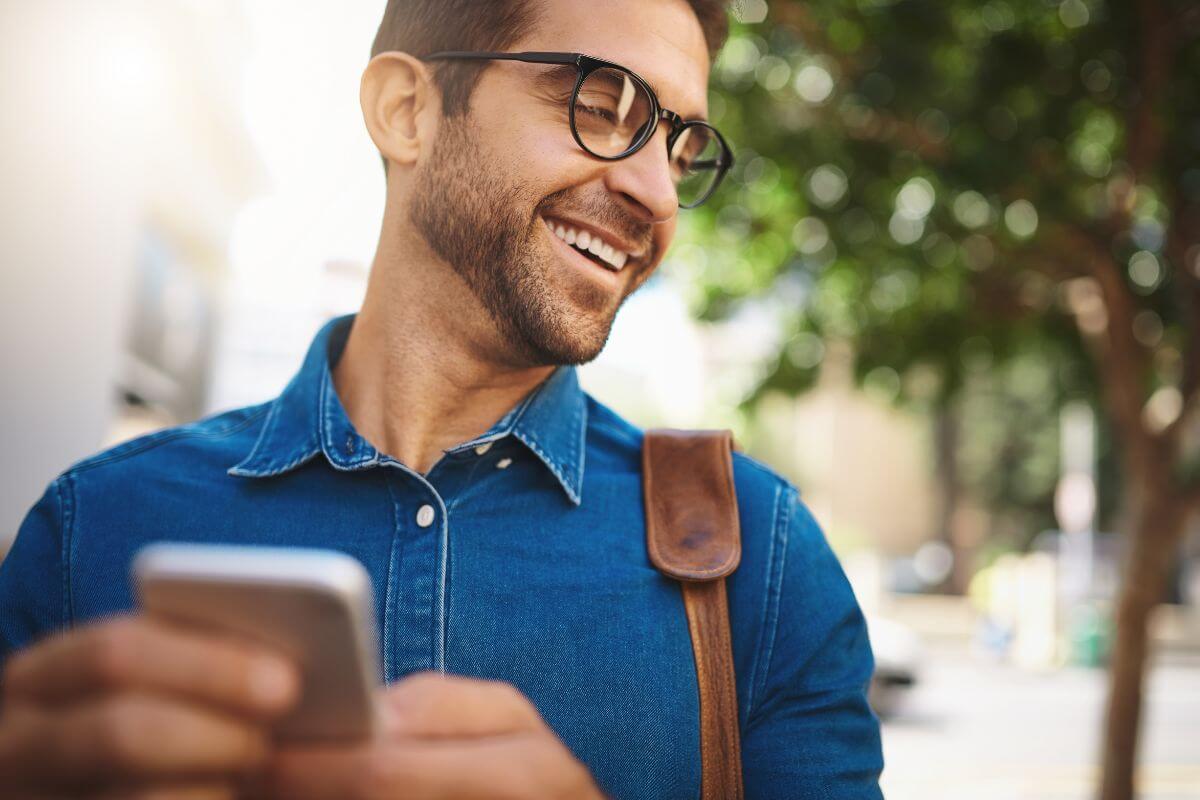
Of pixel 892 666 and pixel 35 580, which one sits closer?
pixel 35 580

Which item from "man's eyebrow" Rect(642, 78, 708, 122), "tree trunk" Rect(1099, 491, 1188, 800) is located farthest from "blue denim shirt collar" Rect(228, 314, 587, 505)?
"tree trunk" Rect(1099, 491, 1188, 800)

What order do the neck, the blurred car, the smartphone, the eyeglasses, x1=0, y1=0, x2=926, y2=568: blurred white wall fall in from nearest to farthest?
the smartphone, the eyeglasses, the neck, x1=0, y1=0, x2=926, y2=568: blurred white wall, the blurred car

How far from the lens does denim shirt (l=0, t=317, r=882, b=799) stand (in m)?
1.39

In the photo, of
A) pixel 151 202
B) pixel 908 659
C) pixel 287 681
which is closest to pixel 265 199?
pixel 151 202

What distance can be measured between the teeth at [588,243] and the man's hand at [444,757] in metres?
0.80

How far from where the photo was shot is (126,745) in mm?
673

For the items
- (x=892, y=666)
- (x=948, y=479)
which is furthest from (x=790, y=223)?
(x=948, y=479)

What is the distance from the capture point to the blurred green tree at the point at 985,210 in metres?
5.05

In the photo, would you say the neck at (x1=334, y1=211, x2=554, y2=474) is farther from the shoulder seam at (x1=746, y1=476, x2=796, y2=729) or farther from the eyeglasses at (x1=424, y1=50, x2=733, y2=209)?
the shoulder seam at (x1=746, y1=476, x2=796, y2=729)

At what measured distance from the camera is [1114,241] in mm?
5609

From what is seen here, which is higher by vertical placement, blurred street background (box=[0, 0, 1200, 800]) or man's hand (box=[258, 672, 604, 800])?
blurred street background (box=[0, 0, 1200, 800])

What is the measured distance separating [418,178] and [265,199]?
3758 mm

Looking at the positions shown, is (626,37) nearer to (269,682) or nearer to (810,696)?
(810,696)

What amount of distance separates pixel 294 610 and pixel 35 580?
0.97 metres
